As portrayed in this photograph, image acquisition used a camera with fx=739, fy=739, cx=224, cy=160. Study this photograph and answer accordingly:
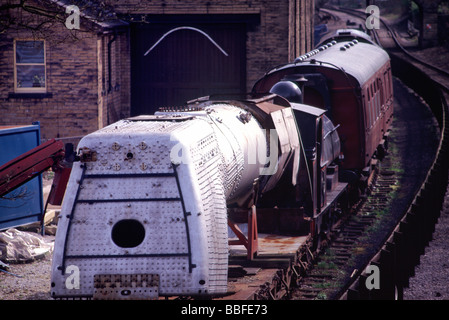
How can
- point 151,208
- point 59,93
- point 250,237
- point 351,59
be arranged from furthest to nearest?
point 59,93, point 351,59, point 250,237, point 151,208

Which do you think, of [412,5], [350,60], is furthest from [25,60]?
[412,5]

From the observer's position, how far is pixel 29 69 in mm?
23297

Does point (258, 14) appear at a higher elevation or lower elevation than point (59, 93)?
higher

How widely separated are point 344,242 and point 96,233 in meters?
9.84

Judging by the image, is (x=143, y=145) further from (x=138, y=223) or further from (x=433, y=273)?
(x=433, y=273)

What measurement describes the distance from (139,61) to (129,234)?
1951cm

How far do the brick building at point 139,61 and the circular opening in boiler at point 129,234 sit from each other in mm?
15330

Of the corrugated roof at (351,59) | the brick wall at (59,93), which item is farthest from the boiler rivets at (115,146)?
the brick wall at (59,93)

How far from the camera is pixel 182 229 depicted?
775 cm

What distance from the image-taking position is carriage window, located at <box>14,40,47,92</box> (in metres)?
23.1

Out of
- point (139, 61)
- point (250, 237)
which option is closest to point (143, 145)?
point (250, 237)

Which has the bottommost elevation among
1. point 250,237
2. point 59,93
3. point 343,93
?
point 250,237

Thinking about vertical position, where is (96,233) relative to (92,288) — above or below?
above

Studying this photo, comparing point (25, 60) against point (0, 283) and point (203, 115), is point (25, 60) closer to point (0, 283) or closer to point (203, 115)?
point (0, 283)
